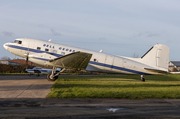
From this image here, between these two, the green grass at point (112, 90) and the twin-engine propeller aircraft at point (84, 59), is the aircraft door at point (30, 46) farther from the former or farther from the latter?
the green grass at point (112, 90)

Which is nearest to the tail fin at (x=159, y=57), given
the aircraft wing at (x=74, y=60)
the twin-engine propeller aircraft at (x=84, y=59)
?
the twin-engine propeller aircraft at (x=84, y=59)

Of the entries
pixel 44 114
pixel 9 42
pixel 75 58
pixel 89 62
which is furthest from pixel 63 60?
pixel 44 114

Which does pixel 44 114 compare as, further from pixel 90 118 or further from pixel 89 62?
pixel 89 62

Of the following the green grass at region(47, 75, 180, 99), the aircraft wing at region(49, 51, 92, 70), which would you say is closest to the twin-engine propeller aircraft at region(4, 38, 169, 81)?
the aircraft wing at region(49, 51, 92, 70)

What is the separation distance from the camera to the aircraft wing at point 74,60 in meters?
19.1

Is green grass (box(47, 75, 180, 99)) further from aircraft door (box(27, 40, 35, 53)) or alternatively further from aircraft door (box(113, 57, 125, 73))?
aircraft door (box(27, 40, 35, 53))

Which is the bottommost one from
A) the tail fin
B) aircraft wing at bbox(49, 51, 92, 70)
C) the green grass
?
the green grass

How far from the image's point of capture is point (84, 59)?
66.0 feet

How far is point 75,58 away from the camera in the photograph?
64.9 feet

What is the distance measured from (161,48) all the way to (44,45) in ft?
47.9

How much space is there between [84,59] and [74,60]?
44.5 inches

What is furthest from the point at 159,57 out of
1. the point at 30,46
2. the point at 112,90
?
the point at 30,46

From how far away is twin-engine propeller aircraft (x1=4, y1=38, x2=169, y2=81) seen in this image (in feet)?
70.6

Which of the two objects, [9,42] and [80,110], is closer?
[80,110]
